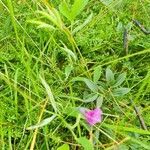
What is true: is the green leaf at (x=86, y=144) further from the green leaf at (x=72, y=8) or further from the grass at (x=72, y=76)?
the green leaf at (x=72, y=8)

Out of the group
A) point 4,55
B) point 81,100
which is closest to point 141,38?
point 81,100

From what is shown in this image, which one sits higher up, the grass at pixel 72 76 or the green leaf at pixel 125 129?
the grass at pixel 72 76

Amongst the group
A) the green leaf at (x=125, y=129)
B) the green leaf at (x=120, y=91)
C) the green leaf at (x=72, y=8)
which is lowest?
the green leaf at (x=125, y=129)

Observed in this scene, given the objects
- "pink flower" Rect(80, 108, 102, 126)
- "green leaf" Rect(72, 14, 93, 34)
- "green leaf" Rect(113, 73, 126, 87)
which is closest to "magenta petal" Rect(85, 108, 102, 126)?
"pink flower" Rect(80, 108, 102, 126)

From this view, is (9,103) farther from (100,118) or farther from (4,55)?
(100,118)

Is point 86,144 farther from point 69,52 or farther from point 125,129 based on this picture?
point 69,52

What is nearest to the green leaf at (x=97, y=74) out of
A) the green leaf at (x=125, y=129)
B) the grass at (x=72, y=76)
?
the grass at (x=72, y=76)

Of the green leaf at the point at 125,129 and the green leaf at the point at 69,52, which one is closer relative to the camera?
the green leaf at the point at 125,129
